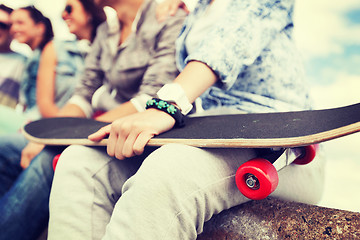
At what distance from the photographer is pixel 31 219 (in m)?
0.93

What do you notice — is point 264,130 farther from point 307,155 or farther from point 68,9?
point 68,9

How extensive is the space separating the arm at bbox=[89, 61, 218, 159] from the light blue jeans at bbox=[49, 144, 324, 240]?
0.05 metres

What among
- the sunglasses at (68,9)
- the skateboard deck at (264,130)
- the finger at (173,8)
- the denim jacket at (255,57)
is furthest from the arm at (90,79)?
the denim jacket at (255,57)

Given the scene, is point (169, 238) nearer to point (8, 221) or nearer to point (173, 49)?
point (8, 221)

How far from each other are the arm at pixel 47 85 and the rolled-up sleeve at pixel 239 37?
1.34 m

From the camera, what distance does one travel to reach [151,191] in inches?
19.8

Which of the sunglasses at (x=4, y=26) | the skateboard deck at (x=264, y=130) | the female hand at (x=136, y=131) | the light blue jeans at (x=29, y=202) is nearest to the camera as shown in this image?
the skateboard deck at (x=264, y=130)

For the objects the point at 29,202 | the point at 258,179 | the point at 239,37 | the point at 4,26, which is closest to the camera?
the point at 258,179

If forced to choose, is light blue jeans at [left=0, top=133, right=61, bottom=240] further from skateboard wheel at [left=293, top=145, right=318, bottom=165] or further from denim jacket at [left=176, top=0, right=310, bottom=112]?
skateboard wheel at [left=293, top=145, right=318, bottom=165]

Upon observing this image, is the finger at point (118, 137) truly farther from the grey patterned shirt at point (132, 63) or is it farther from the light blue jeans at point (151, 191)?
the grey patterned shirt at point (132, 63)

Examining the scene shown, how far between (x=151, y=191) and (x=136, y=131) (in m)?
0.15

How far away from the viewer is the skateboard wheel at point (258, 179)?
49cm

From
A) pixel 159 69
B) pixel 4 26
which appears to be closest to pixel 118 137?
pixel 159 69

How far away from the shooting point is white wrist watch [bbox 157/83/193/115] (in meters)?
0.67
